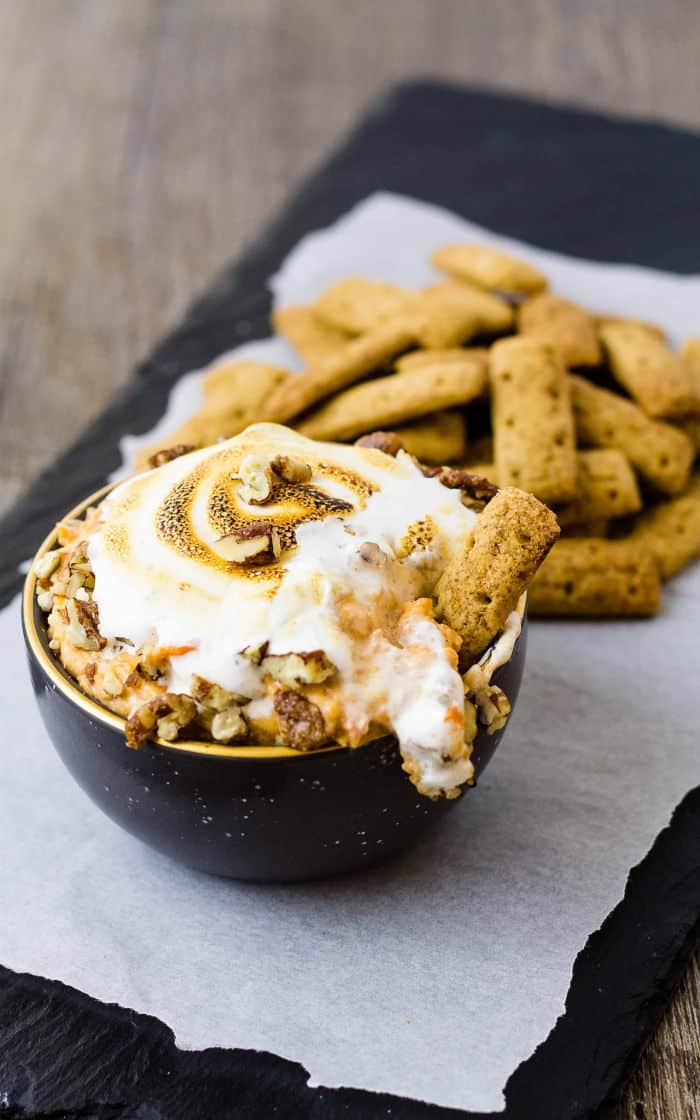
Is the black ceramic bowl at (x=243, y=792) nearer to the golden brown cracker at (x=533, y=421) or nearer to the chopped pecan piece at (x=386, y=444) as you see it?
the chopped pecan piece at (x=386, y=444)

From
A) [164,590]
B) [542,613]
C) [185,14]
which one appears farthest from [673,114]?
[164,590]

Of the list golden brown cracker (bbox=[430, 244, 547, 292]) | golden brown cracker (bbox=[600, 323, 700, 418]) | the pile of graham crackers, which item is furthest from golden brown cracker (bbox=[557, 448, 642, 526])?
golden brown cracker (bbox=[430, 244, 547, 292])

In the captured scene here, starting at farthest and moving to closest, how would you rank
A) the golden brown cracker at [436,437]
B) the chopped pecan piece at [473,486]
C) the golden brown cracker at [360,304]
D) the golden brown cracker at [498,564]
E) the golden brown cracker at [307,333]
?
1. the golden brown cracker at [307,333]
2. the golden brown cracker at [360,304]
3. the golden brown cracker at [436,437]
4. the chopped pecan piece at [473,486]
5. the golden brown cracker at [498,564]

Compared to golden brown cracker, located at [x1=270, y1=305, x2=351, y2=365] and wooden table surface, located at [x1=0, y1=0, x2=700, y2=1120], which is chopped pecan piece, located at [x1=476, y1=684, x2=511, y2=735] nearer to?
golden brown cracker, located at [x1=270, y1=305, x2=351, y2=365]

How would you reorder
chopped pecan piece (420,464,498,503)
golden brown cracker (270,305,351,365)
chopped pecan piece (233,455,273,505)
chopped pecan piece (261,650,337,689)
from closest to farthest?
chopped pecan piece (261,650,337,689) < chopped pecan piece (233,455,273,505) < chopped pecan piece (420,464,498,503) < golden brown cracker (270,305,351,365)

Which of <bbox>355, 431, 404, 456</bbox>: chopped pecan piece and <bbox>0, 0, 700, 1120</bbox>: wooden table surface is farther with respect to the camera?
<bbox>0, 0, 700, 1120</bbox>: wooden table surface

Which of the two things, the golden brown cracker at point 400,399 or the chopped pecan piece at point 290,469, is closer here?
the chopped pecan piece at point 290,469

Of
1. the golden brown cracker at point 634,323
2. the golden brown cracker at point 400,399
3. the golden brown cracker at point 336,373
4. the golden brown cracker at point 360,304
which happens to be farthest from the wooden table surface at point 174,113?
the golden brown cracker at point 634,323
